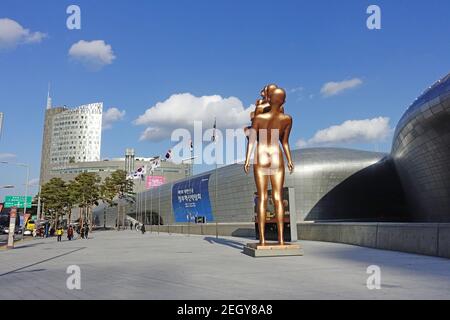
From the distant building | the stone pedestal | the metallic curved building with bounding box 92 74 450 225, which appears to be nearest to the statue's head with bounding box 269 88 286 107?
the stone pedestal

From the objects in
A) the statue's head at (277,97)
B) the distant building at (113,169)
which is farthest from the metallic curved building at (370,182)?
the distant building at (113,169)

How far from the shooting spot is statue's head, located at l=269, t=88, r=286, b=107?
16.3 metres

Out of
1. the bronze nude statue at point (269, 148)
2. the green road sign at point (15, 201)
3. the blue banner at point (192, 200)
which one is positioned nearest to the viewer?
the bronze nude statue at point (269, 148)

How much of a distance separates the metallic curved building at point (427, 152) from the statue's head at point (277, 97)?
19939 mm

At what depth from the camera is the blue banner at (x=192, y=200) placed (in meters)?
78.9

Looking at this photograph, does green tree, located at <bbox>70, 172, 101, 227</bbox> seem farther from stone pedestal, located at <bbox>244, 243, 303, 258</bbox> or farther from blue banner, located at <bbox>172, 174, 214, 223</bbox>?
stone pedestal, located at <bbox>244, 243, 303, 258</bbox>

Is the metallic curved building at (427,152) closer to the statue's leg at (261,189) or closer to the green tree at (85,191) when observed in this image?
the statue's leg at (261,189)

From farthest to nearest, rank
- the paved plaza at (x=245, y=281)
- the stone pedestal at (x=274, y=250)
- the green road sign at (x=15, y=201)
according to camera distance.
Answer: the green road sign at (x=15, y=201) → the stone pedestal at (x=274, y=250) → the paved plaza at (x=245, y=281)

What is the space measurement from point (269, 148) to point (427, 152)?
26822 mm

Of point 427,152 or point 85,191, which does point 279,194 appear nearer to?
point 427,152

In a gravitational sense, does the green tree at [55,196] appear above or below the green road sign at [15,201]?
above

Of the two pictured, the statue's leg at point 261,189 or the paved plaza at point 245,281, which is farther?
the statue's leg at point 261,189

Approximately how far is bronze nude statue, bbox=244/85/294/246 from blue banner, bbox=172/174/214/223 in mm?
56357
